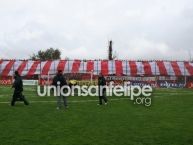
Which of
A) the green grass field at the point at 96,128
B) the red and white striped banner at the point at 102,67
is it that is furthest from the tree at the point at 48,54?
the green grass field at the point at 96,128

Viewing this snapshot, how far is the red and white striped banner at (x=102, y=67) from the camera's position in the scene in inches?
2156

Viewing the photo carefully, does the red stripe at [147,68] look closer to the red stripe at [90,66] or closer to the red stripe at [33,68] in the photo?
the red stripe at [90,66]

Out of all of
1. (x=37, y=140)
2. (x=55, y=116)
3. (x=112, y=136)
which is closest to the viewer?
(x=37, y=140)

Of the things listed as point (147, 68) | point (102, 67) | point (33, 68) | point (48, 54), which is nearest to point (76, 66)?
point (102, 67)

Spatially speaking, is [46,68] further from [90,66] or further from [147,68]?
[147,68]

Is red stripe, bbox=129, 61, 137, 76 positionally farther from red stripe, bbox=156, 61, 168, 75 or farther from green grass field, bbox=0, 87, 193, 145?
green grass field, bbox=0, 87, 193, 145

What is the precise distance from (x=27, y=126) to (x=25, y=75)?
40241 millimetres

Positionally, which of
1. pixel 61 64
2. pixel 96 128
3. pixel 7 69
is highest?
pixel 61 64

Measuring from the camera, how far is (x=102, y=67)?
5616 cm

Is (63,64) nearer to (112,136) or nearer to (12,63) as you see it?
(12,63)

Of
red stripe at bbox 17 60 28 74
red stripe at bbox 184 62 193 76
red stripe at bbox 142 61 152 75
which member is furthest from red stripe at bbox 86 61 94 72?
red stripe at bbox 184 62 193 76

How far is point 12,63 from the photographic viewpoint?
57.4m

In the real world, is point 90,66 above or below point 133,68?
above

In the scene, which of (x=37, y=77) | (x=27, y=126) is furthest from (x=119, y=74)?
(x=27, y=126)
